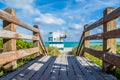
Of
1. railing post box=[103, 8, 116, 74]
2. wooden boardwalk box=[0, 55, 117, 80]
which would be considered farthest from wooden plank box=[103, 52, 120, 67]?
wooden boardwalk box=[0, 55, 117, 80]

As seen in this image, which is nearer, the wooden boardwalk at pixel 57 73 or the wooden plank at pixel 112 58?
the wooden plank at pixel 112 58

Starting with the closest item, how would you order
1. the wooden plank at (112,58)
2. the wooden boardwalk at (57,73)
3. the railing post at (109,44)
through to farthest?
the wooden plank at (112,58), the wooden boardwalk at (57,73), the railing post at (109,44)

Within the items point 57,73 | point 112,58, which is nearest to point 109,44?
point 112,58

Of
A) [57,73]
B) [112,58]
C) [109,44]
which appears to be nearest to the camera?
[112,58]

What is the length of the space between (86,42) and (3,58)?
6.33 m

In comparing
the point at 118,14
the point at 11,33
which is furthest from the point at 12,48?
the point at 118,14

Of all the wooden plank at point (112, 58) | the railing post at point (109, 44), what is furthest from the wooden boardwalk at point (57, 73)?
the wooden plank at point (112, 58)

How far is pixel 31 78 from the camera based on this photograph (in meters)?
4.84

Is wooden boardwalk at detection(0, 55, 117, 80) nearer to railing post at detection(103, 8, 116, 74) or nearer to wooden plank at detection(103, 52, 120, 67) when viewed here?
railing post at detection(103, 8, 116, 74)

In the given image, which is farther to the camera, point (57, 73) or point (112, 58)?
point (57, 73)

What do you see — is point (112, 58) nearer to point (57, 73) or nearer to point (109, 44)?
point (109, 44)

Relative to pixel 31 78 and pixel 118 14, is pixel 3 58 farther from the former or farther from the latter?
pixel 118 14

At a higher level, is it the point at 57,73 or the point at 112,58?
the point at 112,58

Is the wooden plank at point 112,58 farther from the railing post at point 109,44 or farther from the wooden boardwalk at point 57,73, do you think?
the wooden boardwalk at point 57,73
